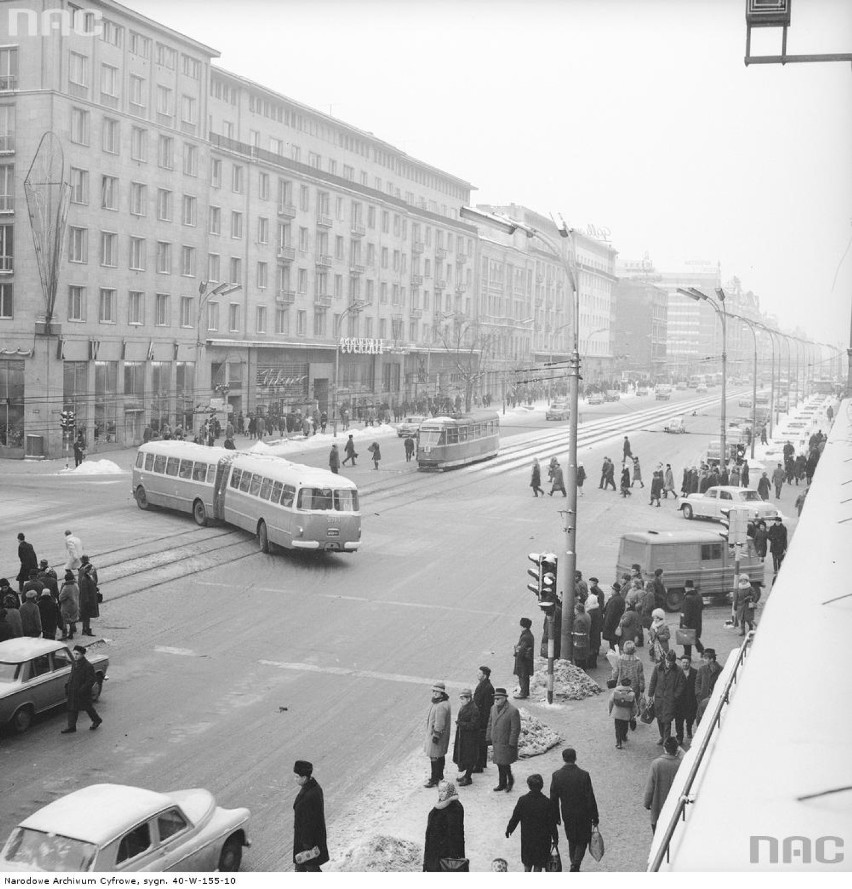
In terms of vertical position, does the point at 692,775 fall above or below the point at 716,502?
above

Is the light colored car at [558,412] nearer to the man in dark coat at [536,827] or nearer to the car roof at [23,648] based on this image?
the car roof at [23,648]

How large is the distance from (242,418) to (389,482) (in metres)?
14.5

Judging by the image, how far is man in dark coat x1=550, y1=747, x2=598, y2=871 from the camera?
33.1ft

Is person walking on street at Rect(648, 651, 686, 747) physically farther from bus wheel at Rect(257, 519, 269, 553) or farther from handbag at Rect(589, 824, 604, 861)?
bus wheel at Rect(257, 519, 269, 553)

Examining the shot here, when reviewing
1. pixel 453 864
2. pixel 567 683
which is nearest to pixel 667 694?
pixel 567 683

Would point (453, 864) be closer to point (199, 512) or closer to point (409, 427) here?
point (199, 512)

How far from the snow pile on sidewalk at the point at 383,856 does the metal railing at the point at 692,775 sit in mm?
3100

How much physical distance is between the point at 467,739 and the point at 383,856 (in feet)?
8.55

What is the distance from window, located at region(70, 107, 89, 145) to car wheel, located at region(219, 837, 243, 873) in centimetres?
3909

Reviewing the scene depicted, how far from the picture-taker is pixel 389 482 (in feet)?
132

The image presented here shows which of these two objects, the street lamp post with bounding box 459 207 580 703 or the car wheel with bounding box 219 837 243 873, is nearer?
the car wheel with bounding box 219 837 243 873

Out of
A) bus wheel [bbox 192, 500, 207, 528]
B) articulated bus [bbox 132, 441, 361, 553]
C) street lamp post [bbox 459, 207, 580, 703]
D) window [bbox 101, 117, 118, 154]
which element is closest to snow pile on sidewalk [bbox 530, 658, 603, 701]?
street lamp post [bbox 459, 207, 580, 703]

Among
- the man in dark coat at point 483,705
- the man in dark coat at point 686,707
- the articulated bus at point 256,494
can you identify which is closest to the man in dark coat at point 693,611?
the man in dark coat at point 686,707

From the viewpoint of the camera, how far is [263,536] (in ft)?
87.0
